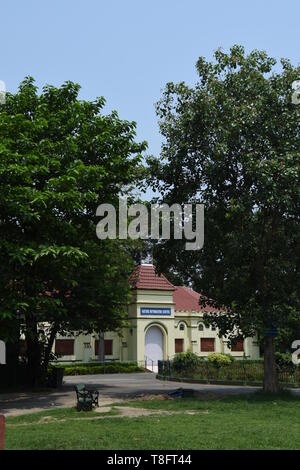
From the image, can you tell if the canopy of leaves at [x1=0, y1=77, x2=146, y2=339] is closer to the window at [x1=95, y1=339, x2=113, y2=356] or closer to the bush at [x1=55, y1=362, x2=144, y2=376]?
the bush at [x1=55, y1=362, x2=144, y2=376]

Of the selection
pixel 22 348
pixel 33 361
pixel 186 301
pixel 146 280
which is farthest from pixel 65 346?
pixel 33 361

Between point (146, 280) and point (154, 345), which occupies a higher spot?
point (146, 280)

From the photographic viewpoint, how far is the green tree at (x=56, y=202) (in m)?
18.2

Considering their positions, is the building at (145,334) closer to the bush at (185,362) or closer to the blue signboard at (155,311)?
the blue signboard at (155,311)

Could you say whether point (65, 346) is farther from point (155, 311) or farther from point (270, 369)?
point (270, 369)

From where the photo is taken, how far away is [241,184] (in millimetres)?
22312

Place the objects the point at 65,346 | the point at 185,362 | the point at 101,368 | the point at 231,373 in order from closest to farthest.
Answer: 1. the point at 231,373
2. the point at 185,362
3. the point at 101,368
4. the point at 65,346

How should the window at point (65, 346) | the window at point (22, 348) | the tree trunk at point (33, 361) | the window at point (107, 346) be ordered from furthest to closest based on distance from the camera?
the window at point (107, 346)
the window at point (65, 346)
the window at point (22, 348)
the tree trunk at point (33, 361)

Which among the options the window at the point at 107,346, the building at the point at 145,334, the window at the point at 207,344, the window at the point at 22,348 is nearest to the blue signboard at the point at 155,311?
the building at the point at 145,334
